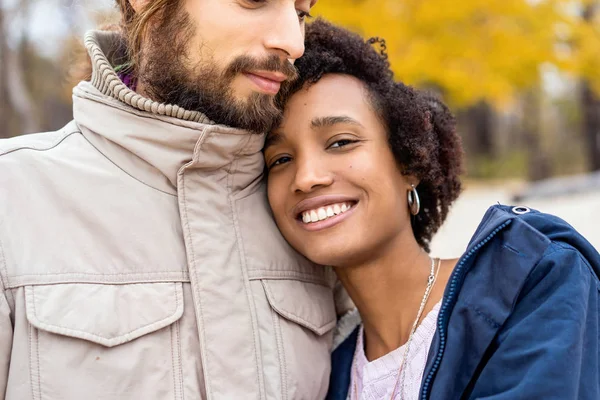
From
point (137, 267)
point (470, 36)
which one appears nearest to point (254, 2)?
point (137, 267)

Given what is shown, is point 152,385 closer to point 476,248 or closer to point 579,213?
point 476,248

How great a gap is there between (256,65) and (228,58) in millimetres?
85

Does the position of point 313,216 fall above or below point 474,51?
below

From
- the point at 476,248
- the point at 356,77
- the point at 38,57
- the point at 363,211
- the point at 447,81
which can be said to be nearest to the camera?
the point at 476,248

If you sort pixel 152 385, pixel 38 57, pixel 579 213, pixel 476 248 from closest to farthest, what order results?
pixel 152 385
pixel 476 248
pixel 579 213
pixel 38 57

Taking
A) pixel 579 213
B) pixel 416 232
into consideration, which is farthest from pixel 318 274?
pixel 579 213

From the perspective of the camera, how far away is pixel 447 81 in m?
8.06

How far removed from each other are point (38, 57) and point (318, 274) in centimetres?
1903

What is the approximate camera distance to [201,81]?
6.87ft

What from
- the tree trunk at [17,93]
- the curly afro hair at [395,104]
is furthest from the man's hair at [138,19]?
the tree trunk at [17,93]

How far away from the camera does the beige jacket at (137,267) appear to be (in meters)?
1.80

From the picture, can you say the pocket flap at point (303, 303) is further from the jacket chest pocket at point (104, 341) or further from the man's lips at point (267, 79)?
the man's lips at point (267, 79)

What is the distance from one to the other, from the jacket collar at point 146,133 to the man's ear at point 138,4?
0.22 metres

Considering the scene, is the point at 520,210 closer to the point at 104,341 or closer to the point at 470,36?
the point at 104,341
